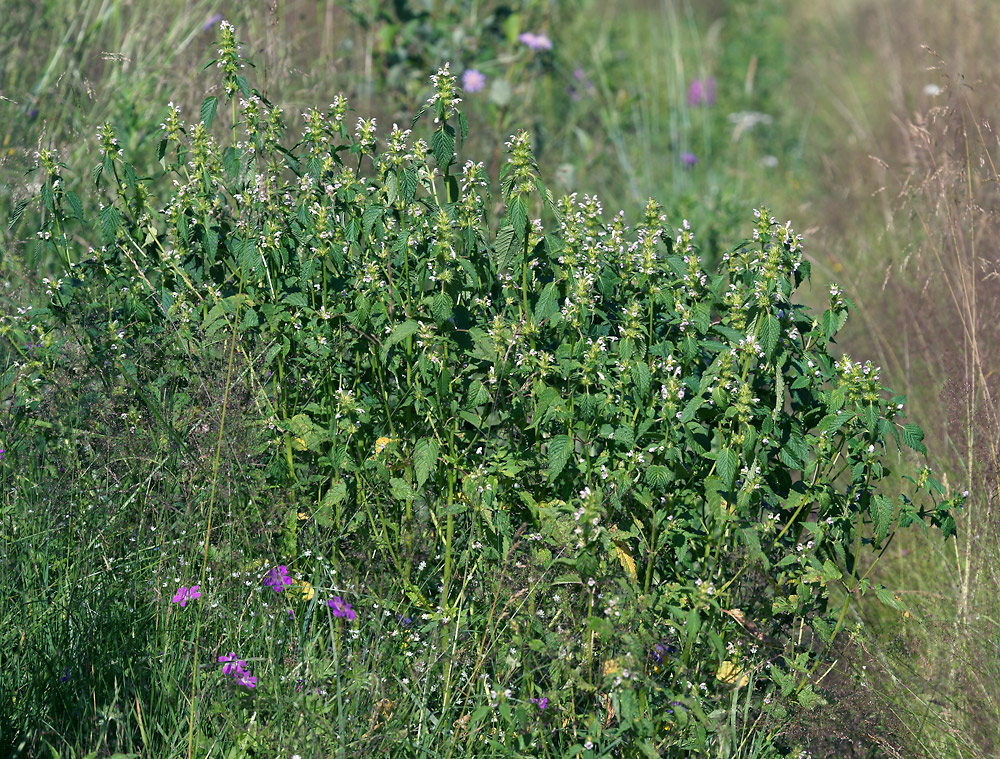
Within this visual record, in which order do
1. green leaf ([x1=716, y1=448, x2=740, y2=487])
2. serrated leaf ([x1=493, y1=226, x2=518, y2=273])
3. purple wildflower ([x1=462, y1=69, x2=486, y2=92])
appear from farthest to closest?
purple wildflower ([x1=462, y1=69, x2=486, y2=92]), serrated leaf ([x1=493, y1=226, x2=518, y2=273]), green leaf ([x1=716, y1=448, x2=740, y2=487])

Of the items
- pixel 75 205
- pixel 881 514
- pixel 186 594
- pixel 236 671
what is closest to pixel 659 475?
pixel 881 514

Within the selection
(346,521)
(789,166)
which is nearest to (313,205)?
(346,521)

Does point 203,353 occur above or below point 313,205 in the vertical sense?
below

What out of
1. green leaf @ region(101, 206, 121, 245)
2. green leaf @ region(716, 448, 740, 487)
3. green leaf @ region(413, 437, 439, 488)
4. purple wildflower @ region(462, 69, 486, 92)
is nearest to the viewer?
green leaf @ region(716, 448, 740, 487)

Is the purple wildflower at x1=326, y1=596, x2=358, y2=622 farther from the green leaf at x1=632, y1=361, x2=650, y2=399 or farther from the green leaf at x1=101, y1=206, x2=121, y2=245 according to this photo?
the green leaf at x1=101, y1=206, x2=121, y2=245

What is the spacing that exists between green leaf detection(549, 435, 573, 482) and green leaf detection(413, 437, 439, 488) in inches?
10.2

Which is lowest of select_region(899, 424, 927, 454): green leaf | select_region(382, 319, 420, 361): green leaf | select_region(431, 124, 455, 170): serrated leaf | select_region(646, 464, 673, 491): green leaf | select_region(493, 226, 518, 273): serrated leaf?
select_region(646, 464, 673, 491): green leaf

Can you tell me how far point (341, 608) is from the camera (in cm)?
224

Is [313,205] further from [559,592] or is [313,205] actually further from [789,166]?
[789,166]

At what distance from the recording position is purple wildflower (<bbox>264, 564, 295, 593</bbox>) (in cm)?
229

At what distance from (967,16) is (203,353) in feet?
16.6

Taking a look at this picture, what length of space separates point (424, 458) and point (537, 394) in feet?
0.93

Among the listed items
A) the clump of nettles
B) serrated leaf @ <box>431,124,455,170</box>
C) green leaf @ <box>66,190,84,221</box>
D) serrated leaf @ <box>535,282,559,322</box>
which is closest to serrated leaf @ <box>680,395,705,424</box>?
the clump of nettles

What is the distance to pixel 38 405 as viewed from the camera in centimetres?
252
